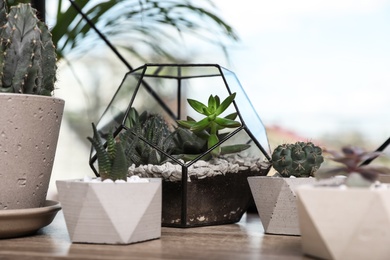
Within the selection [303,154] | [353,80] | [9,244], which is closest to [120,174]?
[9,244]

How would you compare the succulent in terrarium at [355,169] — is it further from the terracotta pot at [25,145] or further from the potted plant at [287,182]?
the terracotta pot at [25,145]

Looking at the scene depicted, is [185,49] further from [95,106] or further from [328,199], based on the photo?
[328,199]

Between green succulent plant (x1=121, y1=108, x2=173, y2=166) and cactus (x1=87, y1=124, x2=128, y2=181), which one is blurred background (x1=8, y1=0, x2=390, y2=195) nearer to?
green succulent plant (x1=121, y1=108, x2=173, y2=166)

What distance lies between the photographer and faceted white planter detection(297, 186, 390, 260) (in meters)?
0.63

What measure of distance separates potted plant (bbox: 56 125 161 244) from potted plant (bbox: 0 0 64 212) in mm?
85

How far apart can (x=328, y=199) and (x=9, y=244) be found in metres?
0.43

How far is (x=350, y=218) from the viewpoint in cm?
64

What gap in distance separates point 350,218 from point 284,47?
3.78ft

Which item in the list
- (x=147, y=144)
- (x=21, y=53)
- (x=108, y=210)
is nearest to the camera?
(x=108, y=210)

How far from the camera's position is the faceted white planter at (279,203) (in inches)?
34.9

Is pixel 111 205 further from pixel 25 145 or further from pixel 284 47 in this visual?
pixel 284 47

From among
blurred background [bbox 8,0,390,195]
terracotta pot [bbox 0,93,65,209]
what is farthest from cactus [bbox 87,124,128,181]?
blurred background [bbox 8,0,390,195]

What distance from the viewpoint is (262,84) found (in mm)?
1708

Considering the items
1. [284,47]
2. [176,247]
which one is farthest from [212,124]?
[284,47]
